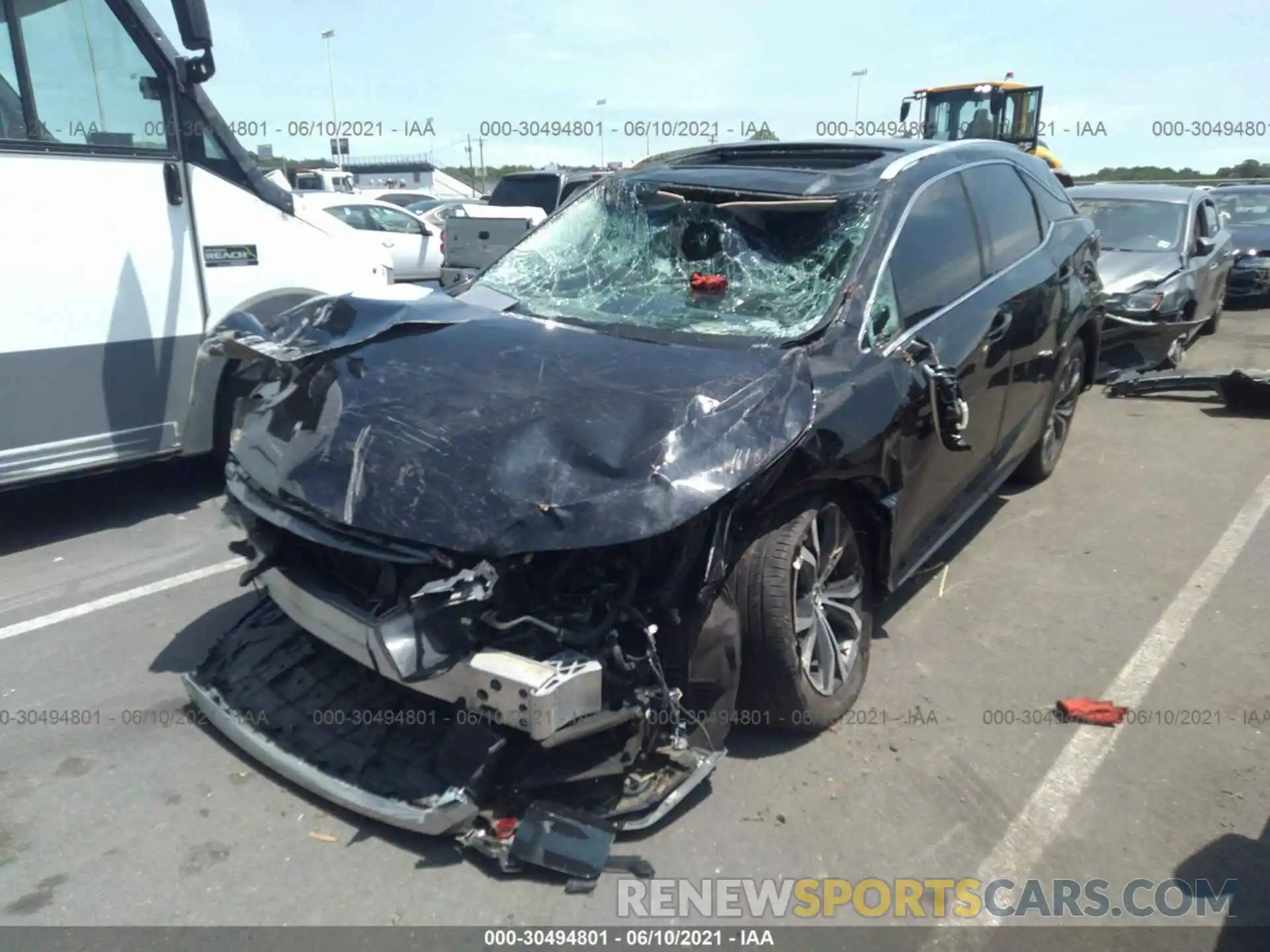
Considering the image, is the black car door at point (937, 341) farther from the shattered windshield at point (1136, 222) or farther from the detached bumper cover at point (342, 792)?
the shattered windshield at point (1136, 222)

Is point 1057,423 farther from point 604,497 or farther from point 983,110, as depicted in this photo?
point 983,110

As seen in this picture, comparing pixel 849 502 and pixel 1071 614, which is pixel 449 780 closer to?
pixel 849 502

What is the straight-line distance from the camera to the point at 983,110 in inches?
709

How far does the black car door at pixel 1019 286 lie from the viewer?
450 cm

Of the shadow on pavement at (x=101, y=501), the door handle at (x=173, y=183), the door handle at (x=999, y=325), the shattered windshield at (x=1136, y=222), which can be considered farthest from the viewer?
the shattered windshield at (x=1136, y=222)

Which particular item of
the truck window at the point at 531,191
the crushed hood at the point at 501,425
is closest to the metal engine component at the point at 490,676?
the crushed hood at the point at 501,425

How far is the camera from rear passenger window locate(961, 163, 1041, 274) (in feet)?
14.9

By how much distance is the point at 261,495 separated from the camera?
10.3 ft

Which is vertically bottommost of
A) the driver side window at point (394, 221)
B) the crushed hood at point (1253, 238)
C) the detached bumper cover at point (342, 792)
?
the detached bumper cover at point (342, 792)

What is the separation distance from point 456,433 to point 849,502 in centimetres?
142

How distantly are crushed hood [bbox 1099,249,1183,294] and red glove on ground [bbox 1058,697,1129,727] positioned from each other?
6011 mm

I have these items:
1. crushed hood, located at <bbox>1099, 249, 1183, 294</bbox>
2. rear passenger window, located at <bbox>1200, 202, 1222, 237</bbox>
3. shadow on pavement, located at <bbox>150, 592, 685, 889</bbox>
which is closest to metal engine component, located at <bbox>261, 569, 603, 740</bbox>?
shadow on pavement, located at <bbox>150, 592, 685, 889</bbox>

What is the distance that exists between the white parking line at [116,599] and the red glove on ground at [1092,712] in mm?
3311

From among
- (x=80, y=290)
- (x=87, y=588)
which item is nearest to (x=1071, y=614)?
(x=87, y=588)
